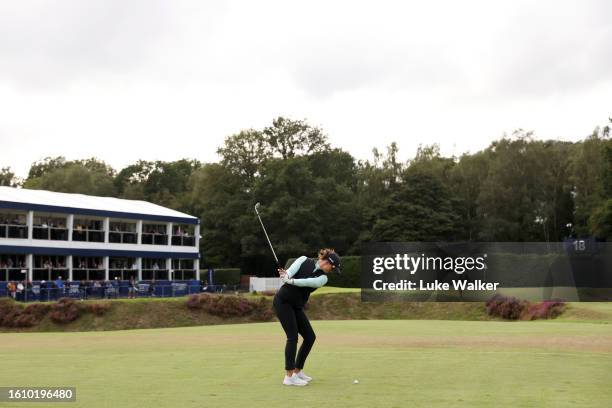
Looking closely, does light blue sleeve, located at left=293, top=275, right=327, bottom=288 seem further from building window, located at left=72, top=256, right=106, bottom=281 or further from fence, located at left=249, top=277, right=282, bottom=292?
fence, located at left=249, top=277, right=282, bottom=292

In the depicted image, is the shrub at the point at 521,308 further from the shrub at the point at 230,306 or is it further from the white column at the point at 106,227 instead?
the white column at the point at 106,227

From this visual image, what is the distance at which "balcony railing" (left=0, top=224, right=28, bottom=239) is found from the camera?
5350 centimetres

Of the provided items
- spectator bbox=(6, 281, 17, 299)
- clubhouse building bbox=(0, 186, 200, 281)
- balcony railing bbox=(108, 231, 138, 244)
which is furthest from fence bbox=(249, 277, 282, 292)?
Result: spectator bbox=(6, 281, 17, 299)

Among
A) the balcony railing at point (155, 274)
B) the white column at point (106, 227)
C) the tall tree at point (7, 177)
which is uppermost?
the tall tree at point (7, 177)

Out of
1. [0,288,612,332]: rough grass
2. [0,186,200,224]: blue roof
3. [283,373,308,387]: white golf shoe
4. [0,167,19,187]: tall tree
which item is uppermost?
[0,167,19,187]: tall tree

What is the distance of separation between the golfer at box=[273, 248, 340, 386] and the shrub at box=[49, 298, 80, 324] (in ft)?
Answer: 97.7

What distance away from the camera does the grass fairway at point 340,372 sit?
12.5 meters

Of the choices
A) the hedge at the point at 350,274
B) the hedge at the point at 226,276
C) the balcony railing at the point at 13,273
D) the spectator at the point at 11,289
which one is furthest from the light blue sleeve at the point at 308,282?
the hedge at the point at 226,276

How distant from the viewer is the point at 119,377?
1580 cm

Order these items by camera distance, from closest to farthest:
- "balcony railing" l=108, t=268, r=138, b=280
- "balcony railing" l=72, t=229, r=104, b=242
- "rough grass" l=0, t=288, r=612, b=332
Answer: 1. "rough grass" l=0, t=288, r=612, b=332
2. "balcony railing" l=72, t=229, r=104, b=242
3. "balcony railing" l=108, t=268, r=138, b=280

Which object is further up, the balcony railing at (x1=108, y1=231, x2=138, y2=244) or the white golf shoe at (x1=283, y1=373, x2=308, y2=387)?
the balcony railing at (x1=108, y1=231, x2=138, y2=244)

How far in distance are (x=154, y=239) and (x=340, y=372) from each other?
5361 cm

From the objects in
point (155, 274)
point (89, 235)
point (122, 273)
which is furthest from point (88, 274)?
point (155, 274)

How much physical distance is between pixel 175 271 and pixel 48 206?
55.3 ft
